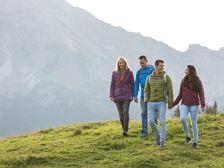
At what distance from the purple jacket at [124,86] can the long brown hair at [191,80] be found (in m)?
2.82

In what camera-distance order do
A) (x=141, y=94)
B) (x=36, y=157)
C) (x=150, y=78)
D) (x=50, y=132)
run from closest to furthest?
(x=36, y=157) → (x=150, y=78) → (x=141, y=94) → (x=50, y=132)

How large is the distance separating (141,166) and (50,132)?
11297 millimetres

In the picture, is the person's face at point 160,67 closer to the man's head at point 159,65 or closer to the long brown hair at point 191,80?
the man's head at point 159,65

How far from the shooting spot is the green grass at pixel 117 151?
15.3 meters

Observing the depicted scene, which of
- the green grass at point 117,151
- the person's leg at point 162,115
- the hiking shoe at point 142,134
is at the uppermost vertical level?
the person's leg at point 162,115

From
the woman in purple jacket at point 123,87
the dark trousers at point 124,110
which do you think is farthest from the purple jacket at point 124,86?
the dark trousers at point 124,110

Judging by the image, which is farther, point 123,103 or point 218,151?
point 123,103

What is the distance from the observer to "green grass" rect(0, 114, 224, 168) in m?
15.3

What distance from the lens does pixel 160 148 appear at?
17.1m

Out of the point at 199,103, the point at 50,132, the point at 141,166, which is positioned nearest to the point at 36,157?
the point at 141,166

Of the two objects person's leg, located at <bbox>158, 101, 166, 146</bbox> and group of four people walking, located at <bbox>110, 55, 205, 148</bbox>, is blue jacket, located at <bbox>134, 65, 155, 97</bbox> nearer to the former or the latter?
group of four people walking, located at <bbox>110, 55, 205, 148</bbox>

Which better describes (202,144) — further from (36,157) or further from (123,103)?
(36,157)

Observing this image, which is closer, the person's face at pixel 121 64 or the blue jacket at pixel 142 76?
the blue jacket at pixel 142 76

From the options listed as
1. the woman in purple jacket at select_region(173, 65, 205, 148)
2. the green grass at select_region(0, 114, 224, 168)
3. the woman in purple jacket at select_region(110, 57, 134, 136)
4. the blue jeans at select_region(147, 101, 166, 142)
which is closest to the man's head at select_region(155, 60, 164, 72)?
the woman in purple jacket at select_region(173, 65, 205, 148)
